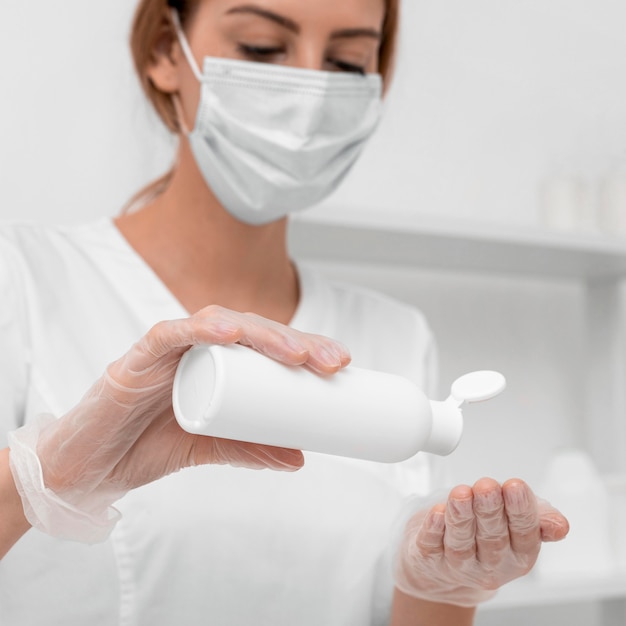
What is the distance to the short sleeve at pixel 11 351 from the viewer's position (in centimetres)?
76

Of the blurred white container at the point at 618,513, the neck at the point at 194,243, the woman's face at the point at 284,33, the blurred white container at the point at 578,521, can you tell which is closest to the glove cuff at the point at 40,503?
the neck at the point at 194,243

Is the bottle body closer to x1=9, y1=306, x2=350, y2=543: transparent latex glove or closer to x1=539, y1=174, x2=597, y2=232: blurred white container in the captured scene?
x1=9, y1=306, x2=350, y2=543: transparent latex glove

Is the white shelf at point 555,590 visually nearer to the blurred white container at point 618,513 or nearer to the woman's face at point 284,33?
the blurred white container at point 618,513

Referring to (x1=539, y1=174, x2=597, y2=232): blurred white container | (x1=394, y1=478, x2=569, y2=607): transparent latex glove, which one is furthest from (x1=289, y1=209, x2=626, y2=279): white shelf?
(x1=394, y1=478, x2=569, y2=607): transparent latex glove

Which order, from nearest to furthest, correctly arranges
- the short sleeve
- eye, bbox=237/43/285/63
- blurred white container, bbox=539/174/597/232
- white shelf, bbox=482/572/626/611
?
the short sleeve → eye, bbox=237/43/285/63 → white shelf, bbox=482/572/626/611 → blurred white container, bbox=539/174/597/232

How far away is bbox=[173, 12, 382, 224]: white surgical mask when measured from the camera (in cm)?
88

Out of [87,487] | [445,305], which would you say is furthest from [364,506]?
[445,305]

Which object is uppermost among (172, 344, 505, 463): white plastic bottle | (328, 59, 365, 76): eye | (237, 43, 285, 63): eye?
(237, 43, 285, 63): eye

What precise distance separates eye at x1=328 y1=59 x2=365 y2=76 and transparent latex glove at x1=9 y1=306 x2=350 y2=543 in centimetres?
47

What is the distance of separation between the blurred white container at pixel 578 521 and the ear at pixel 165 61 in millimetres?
807

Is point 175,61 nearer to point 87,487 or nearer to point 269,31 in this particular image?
point 269,31

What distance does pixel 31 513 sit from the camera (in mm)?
591

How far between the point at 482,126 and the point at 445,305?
0.35 metres

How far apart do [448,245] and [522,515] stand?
0.78m
